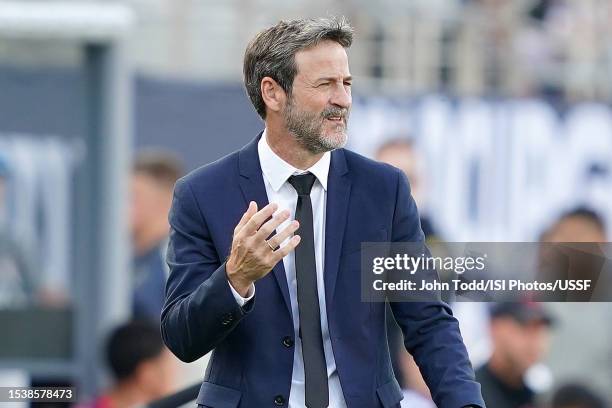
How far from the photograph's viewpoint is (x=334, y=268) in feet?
14.3

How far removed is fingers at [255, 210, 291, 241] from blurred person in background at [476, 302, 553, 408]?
11.3 ft

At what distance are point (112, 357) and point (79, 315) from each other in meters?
1.79

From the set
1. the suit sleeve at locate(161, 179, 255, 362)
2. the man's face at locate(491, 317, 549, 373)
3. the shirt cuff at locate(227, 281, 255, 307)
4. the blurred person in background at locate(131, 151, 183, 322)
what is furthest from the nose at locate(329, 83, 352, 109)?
the blurred person in background at locate(131, 151, 183, 322)

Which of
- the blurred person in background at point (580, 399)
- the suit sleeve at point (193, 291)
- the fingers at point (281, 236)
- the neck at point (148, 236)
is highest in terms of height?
the fingers at point (281, 236)

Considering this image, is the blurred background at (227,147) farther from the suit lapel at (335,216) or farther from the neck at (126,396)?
the suit lapel at (335,216)

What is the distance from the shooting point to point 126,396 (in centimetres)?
820

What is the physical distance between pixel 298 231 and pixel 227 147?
7457 millimetres

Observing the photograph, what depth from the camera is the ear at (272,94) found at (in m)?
4.47

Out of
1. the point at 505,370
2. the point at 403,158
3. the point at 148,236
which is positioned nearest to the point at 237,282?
the point at 505,370

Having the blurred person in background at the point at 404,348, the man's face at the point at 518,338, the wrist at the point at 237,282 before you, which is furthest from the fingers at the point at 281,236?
the man's face at the point at 518,338

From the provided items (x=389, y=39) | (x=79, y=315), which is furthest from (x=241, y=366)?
(x=389, y=39)

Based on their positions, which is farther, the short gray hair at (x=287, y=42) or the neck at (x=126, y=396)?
the neck at (x=126, y=396)

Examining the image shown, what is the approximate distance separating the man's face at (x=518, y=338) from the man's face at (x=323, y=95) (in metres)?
3.51

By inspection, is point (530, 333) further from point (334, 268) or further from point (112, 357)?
point (334, 268)
